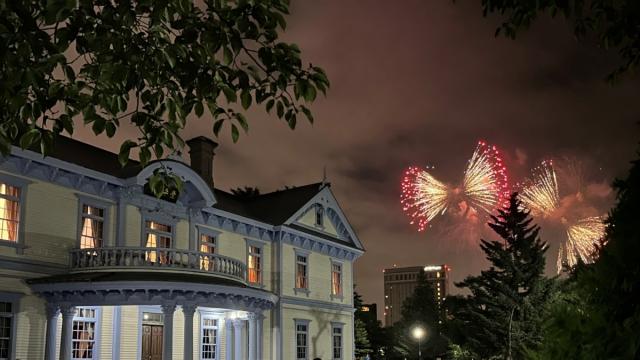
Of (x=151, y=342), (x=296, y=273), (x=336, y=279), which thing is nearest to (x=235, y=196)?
(x=296, y=273)

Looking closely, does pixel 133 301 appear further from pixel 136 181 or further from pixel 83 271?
pixel 136 181

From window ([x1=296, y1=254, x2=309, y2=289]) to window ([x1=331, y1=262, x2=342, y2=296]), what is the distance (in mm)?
2788

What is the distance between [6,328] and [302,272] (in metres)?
16.1

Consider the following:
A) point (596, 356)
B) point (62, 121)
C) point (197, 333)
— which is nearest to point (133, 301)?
point (197, 333)

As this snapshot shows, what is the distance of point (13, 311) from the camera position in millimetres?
20109

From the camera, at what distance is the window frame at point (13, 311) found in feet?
65.1

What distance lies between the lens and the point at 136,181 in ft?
78.0

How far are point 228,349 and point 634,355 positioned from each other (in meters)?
25.0

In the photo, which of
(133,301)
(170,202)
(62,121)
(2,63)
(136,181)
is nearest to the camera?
(2,63)

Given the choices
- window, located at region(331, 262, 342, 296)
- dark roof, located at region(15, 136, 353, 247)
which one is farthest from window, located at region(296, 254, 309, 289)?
window, located at region(331, 262, 342, 296)

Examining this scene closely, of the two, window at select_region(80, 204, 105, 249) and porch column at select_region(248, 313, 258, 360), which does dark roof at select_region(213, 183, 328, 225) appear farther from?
window at select_region(80, 204, 105, 249)

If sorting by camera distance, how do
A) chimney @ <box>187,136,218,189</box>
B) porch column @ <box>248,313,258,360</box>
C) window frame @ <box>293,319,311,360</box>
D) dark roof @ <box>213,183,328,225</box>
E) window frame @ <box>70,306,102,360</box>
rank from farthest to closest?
window frame @ <box>293,319,311,360</box> < dark roof @ <box>213,183,328,225</box> < chimney @ <box>187,136,218,189</box> < porch column @ <box>248,313,258,360</box> < window frame @ <box>70,306,102,360</box>

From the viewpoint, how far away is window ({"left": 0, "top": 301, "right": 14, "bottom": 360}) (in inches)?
778

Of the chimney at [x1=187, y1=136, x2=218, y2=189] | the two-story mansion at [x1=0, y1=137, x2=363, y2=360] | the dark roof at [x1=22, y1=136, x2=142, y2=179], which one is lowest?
the two-story mansion at [x1=0, y1=137, x2=363, y2=360]
